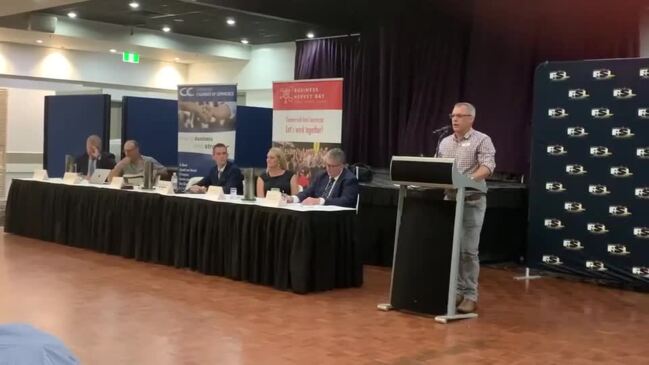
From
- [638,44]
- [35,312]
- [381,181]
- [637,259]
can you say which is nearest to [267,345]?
[35,312]

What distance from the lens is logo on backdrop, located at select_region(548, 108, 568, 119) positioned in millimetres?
6793

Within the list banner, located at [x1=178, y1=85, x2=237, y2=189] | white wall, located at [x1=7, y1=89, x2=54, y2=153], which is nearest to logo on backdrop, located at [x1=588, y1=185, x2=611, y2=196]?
banner, located at [x1=178, y1=85, x2=237, y2=189]

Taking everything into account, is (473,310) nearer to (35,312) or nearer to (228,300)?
(228,300)

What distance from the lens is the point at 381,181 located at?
27.5 ft

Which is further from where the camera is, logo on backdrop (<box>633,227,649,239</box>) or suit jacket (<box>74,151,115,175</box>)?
suit jacket (<box>74,151,115,175</box>)

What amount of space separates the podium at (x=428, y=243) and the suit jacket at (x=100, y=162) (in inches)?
190

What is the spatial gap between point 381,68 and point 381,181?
236 centimetres

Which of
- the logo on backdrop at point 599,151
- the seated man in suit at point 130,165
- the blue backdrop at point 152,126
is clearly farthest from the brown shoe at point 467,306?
the blue backdrop at point 152,126

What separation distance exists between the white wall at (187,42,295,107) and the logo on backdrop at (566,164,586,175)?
6.70 meters

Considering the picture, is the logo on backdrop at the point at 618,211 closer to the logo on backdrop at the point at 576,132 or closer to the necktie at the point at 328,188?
the logo on backdrop at the point at 576,132

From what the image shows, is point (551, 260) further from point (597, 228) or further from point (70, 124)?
point (70, 124)

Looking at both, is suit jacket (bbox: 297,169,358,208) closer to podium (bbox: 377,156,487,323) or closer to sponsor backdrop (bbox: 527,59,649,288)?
podium (bbox: 377,156,487,323)

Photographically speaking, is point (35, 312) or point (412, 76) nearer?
point (35, 312)

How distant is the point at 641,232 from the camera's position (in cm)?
637
